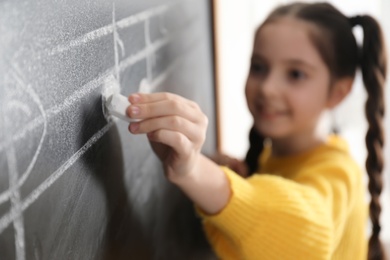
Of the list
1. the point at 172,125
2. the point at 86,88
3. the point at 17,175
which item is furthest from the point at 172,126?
the point at 17,175

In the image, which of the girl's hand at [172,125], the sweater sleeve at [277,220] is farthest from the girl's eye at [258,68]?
the girl's hand at [172,125]

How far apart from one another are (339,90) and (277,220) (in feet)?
1.31

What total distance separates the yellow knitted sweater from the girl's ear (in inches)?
7.6

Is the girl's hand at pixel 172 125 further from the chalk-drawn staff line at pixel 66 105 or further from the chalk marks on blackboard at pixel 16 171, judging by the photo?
the chalk marks on blackboard at pixel 16 171

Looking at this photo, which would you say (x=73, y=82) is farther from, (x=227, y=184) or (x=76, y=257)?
(x=227, y=184)

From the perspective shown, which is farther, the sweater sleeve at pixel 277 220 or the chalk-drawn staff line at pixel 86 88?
the sweater sleeve at pixel 277 220

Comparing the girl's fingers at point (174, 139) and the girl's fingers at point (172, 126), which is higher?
the girl's fingers at point (172, 126)

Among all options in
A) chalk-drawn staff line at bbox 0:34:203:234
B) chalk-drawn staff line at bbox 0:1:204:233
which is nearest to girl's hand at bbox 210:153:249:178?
chalk-drawn staff line at bbox 0:1:204:233

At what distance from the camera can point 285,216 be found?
0.86 m

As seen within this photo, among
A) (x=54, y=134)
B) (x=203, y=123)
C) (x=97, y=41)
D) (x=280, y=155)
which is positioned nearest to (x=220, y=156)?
(x=280, y=155)

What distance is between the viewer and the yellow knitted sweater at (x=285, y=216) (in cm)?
86

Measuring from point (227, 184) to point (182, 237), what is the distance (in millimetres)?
260

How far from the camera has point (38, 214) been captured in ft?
1.56

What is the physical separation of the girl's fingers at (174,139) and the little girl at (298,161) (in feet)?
0.08
